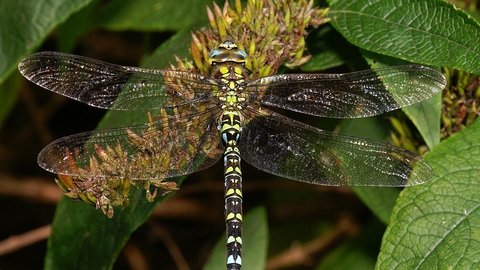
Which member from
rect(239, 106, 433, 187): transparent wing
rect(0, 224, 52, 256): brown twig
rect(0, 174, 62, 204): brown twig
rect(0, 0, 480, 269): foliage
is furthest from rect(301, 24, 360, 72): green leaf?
rect(0, 174, 62, 204): brown twig

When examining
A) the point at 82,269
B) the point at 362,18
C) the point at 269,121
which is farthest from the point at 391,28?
the point at 82,269

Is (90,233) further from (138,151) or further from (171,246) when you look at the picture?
(171,246)

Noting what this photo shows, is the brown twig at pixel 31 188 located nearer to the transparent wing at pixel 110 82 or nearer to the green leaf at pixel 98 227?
the green leaf at pixel 98 227

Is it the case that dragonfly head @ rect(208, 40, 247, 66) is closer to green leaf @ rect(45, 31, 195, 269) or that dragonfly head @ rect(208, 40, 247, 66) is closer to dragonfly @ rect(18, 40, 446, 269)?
dragonfly @ rect(18, 40, 446, 269)

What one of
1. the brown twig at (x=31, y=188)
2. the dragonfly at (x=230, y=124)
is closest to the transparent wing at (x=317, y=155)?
the dragonfly at (x=230, y=124)

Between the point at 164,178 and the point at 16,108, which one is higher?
the point at 16,108

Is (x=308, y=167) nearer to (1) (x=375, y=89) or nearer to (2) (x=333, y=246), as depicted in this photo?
(1) (x=375, y=89)
